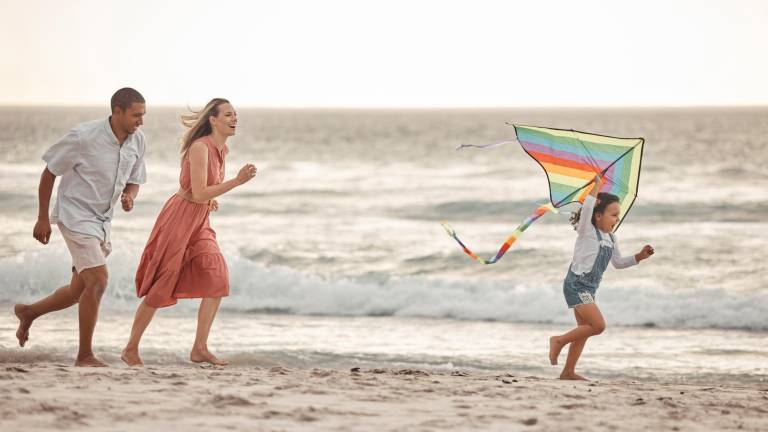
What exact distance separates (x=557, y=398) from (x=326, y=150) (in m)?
44.3

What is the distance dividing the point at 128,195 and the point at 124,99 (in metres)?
0.54

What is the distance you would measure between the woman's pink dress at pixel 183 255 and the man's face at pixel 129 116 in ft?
1.31

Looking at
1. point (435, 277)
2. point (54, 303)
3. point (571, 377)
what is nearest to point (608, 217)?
point (571, 377)

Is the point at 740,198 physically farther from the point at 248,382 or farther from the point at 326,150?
the point at 326,150

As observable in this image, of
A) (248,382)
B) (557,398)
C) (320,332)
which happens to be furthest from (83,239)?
(320,332)

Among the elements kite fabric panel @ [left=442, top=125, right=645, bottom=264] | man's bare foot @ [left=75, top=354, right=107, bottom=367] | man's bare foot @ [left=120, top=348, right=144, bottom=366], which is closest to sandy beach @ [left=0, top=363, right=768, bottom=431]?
man's bare foot @ [left=75, top=354, right=107, bottom=367]

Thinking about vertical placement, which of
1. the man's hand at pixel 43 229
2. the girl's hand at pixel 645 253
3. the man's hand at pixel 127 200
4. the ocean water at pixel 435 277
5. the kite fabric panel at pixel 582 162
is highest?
the kite fabric panel at pixel 582 162

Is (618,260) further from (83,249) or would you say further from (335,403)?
(83,249)

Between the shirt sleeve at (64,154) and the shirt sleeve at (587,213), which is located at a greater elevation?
the shirt sleeve at (64,154)

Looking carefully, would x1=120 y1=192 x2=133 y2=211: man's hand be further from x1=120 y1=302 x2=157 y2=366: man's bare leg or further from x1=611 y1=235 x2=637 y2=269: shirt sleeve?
x1=611 y1=235 x2=637 y2=269: shirt sleeve

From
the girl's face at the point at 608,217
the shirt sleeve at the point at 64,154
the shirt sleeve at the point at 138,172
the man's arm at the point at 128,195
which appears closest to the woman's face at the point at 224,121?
the shirt sleeve at the point at 138,172

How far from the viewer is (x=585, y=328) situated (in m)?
6.52

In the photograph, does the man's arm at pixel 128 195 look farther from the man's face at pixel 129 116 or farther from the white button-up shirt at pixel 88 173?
the man's face at pixel 129 116

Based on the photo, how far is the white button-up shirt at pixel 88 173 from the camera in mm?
5754
